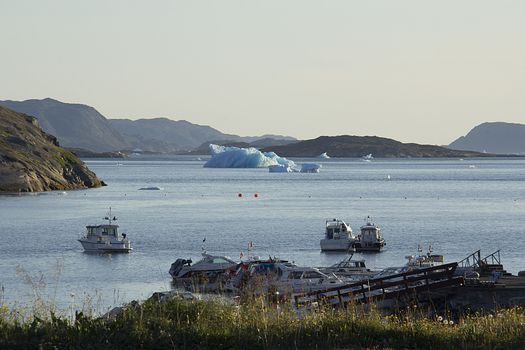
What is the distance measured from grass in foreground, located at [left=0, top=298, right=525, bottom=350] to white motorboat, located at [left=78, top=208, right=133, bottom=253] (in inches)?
1931

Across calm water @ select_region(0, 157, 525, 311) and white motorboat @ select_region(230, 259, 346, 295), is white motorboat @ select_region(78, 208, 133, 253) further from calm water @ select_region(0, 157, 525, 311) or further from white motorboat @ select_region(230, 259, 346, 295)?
white motorboat @ select_region(230, 259, 346, 295)

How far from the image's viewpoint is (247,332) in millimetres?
15219

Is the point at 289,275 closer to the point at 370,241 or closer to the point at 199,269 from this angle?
the point at 199,269

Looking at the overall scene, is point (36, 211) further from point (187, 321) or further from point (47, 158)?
point (187, 321)

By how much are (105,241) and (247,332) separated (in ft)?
169

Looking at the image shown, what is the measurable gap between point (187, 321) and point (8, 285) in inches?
1226

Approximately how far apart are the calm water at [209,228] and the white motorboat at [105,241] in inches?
44.7

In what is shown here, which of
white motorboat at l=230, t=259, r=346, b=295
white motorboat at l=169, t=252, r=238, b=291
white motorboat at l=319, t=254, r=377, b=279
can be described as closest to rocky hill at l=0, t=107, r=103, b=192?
white motorboat at l=169, t=252, r=238, b=291

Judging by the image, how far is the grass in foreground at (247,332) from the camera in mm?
14766

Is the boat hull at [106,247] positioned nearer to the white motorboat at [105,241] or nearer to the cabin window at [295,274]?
the white motorboat at [105,241]

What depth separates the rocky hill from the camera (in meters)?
139

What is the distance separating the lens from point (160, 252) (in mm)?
64875

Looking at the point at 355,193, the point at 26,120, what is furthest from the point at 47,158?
the point at 355,193

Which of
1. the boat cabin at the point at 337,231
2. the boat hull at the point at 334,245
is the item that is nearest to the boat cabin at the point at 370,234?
the boat hull at the point at 334,245
